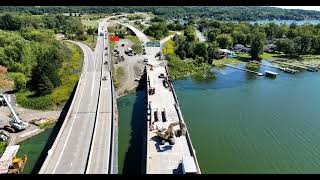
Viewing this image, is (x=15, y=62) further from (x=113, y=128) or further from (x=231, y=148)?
(x=231, y=148)

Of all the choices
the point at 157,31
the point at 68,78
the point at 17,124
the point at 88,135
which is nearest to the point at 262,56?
the point at 157,31

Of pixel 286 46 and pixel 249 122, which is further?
pixel 286 46

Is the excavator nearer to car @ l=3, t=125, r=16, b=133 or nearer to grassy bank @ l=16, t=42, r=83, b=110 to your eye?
car @ l=3, t=125, r=16, b=133

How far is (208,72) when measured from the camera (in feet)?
120

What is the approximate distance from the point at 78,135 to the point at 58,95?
9.19m

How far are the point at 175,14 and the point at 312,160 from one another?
289 feet

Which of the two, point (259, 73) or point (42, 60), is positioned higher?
point (42, 60)

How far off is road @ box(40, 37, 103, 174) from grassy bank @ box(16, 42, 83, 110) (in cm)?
116

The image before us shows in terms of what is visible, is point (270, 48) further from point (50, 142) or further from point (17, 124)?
point (17, 124)

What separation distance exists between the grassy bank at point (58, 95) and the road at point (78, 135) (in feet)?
3.80

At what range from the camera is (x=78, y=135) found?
18016 mm

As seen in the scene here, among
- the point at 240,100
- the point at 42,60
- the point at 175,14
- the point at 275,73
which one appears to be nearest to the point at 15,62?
the point at 42,60

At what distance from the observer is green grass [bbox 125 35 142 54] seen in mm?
41250
